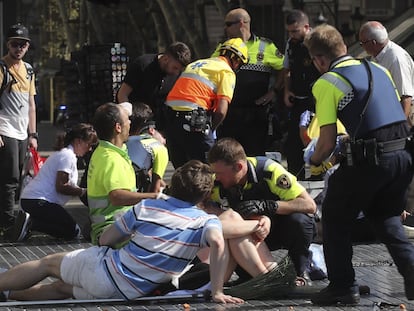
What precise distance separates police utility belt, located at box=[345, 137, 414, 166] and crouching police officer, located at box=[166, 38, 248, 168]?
3262mm

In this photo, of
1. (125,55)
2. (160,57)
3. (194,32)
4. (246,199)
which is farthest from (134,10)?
(246,199)

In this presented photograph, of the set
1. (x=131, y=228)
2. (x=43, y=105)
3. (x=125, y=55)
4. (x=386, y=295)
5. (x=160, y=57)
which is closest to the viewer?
(x=131, y=228)

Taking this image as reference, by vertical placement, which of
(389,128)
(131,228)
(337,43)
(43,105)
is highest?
(337,43)

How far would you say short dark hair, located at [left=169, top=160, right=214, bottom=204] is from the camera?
7.86m

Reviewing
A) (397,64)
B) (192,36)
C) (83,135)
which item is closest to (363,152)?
(397,64)

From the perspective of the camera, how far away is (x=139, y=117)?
1083cm

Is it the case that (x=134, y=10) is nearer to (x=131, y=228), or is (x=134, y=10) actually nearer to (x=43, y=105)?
(x=43, y=105)

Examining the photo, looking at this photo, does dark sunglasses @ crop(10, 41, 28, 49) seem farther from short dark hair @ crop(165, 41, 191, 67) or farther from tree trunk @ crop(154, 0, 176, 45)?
tree trunk @ crop(154, 0, 176, 45)

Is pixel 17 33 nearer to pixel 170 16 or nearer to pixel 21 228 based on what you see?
pixel 21 228

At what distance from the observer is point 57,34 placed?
5162cm

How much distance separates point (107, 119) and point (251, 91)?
3177mm

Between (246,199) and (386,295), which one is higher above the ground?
(246,199)

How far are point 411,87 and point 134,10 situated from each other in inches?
1260

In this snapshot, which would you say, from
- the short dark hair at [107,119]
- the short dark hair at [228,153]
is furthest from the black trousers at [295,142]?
the short dark hair at [228,153]
